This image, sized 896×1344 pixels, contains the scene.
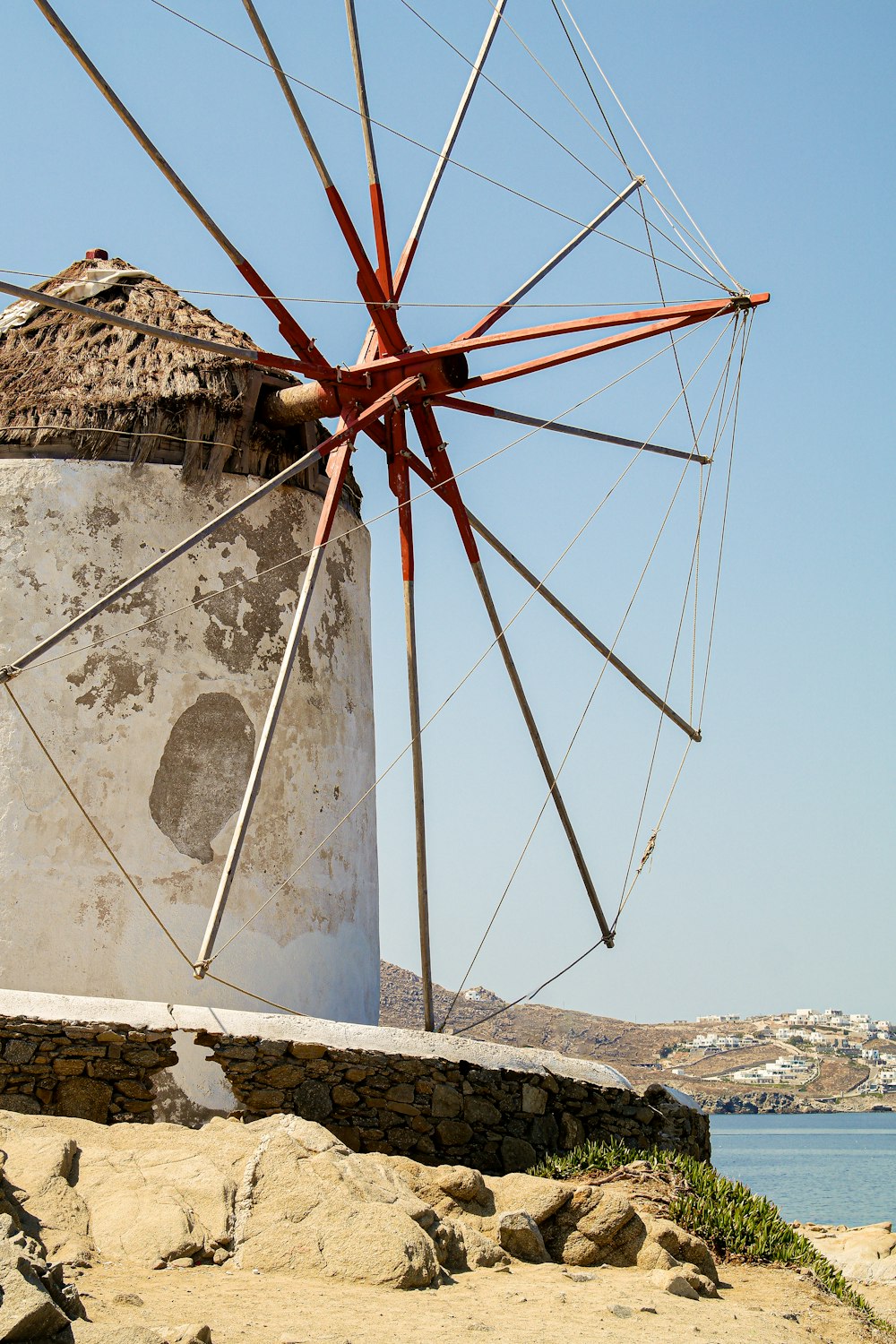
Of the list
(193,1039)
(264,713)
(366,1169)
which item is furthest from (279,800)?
(366,1169)

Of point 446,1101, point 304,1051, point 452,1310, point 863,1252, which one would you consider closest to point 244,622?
point 304,1051

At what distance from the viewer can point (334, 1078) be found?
695 cm

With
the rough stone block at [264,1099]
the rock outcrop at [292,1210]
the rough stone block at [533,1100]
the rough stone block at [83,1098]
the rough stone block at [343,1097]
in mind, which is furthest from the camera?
the rough stone block at [533,1100]

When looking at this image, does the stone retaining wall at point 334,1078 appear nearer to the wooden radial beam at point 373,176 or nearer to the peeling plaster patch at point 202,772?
the peeling plaster patch at point 202,772

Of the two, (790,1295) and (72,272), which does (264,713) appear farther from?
(790,1295)

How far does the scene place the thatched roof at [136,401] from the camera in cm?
876

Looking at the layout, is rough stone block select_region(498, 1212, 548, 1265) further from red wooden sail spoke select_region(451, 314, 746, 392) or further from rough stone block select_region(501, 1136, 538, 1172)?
red wooden sail spoke select_region(451, 314, 746, 392)

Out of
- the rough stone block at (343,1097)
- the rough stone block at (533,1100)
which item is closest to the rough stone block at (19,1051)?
the rough stone block at (343,1097)

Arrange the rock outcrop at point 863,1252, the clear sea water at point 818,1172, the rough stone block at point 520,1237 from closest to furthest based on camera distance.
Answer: the rough stone block at point 520,1237 < the rock outcrop at point 863,1252 < the clear sea water at point 818,1172

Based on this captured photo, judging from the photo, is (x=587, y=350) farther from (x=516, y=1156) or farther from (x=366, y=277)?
(x=516, y=1156)

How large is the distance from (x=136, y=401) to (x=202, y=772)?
248 centimetres

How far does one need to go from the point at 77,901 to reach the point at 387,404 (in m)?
3.63

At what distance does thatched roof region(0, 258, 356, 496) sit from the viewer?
876cm

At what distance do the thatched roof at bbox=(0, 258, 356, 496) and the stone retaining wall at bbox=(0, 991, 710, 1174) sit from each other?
12.2 ft
